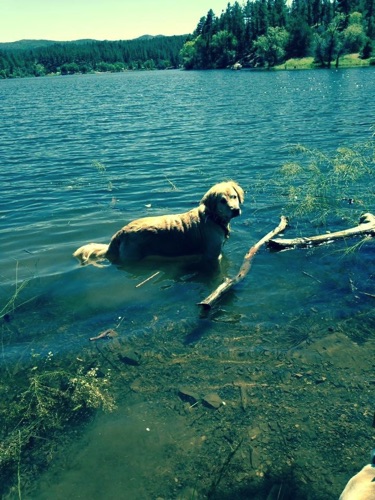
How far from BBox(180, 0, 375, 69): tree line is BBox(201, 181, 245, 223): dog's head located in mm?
102473

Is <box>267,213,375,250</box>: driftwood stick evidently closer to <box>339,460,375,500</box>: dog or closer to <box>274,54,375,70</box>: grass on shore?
<box>339,460,375,500</box>: dog

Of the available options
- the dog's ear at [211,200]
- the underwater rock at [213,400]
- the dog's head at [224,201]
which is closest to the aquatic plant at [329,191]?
the dog's head at [224,201]

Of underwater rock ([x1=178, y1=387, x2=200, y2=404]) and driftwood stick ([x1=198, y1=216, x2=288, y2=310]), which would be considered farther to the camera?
driftwood stick ([x1=198, y1=216, x2=288, y2=310])

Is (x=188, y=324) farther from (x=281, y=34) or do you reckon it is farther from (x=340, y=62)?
(x=281, y=34)

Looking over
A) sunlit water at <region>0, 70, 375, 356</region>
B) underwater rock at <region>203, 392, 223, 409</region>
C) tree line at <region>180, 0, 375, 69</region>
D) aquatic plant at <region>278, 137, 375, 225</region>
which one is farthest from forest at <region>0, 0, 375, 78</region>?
underwater rock at <region>203, 392, 223, 409</region>

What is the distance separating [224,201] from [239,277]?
164 cm

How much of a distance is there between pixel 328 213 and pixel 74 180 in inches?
423

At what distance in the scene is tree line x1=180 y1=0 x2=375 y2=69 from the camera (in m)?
103

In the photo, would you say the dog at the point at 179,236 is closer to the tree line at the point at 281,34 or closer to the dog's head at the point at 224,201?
the dog's head at the point at 224,201

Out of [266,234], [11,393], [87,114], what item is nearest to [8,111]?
[87,114]

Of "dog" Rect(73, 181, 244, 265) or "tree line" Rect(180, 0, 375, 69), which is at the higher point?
"tree line" Rect(180, 0, 375, 69)

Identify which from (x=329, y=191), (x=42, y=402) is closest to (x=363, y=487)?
(x=42, y=402)

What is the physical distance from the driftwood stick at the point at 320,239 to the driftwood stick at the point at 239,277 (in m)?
0.30

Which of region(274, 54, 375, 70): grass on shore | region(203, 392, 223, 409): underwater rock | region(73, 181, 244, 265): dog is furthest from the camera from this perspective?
region(274, 54, 375, 70): grass on shore
